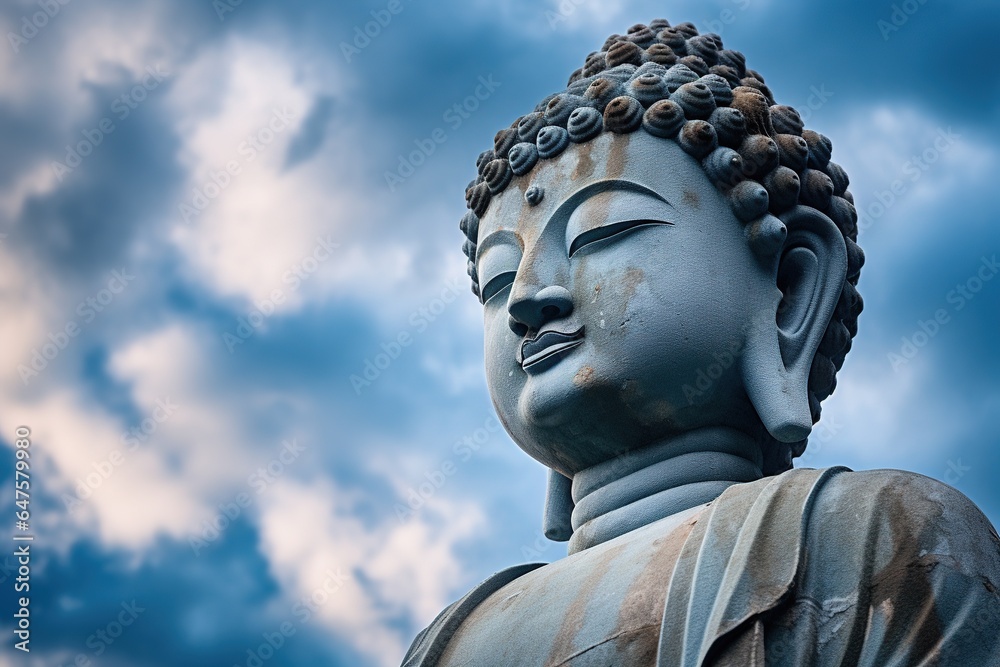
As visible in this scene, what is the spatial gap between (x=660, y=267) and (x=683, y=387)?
62 cm

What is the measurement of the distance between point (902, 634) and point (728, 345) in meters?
2.17

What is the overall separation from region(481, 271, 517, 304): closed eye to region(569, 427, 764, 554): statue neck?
1151mm

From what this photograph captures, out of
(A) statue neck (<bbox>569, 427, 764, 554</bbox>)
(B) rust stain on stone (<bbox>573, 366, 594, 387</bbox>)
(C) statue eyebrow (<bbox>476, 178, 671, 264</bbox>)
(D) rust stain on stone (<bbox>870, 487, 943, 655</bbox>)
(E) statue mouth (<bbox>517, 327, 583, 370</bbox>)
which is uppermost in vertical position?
(C) statue eyebrow (<bbox>476, 178, 671, 264</bbox>)

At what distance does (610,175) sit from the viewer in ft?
25.8

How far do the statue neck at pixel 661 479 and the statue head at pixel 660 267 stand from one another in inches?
2.8

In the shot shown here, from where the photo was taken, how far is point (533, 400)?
760 centimetres

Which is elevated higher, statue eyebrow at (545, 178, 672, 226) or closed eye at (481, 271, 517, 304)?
statue eyebrow at (545, 178, 672, 226)

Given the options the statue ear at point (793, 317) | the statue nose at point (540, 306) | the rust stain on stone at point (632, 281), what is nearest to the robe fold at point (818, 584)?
the statue ear at point (793, 317)

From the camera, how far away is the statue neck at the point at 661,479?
7348 mm

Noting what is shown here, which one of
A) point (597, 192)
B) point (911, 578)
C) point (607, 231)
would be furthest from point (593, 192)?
point (911, 578)

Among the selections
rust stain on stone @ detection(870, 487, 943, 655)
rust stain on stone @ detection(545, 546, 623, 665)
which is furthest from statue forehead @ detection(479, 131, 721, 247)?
rust stain on stone @ detection(870, 487, 943, 655)

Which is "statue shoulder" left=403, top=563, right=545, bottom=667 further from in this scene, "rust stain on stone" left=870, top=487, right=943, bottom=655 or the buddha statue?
"rust stain on stone" left=870, top=487, right=943, bottom=655

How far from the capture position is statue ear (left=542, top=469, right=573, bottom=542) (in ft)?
27.6

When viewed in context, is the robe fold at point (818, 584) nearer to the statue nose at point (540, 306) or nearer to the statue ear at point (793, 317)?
the statue ear at point (793, 317)
